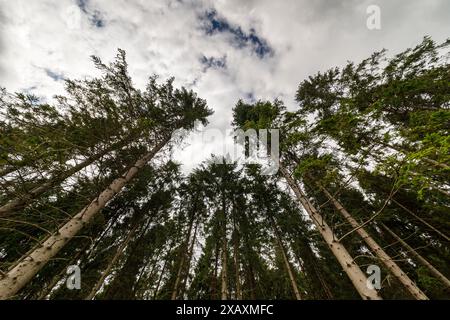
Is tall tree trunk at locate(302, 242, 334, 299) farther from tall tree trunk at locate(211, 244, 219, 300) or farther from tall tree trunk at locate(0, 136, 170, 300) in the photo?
tall tree trunk at locate(0, 136, 170, 300)

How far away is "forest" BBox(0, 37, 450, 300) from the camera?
366cm

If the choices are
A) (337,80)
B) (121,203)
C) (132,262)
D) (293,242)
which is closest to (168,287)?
(132,262)

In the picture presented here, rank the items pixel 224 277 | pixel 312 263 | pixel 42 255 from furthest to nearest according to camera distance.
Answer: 1. pixel 312 263
2. pixel 224 277
3. pixel 42 255

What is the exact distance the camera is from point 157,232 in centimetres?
1141

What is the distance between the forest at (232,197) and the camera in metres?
3.66

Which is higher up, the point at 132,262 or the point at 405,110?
the point at 405,110

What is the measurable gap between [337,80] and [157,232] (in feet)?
48.1

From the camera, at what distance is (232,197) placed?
14.5 metres

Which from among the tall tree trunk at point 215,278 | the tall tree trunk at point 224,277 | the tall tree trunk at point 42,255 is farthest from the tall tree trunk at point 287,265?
the tall tree trunk at point 42,255

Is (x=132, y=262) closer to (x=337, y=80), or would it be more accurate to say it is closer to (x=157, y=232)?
(x=157, y=232)

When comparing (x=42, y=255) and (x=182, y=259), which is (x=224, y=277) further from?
(x=42, y=255)

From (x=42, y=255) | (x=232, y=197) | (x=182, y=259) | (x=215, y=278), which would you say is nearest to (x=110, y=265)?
(x=182, y=259)

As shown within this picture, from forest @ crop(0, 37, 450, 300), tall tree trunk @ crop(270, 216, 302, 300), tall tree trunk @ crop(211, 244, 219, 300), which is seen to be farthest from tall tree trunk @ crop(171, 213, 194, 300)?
tall tree trunk @ crop(270, 216, 302, 300)

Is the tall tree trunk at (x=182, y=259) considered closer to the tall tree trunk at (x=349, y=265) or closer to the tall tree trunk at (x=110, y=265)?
the tall tree trunk at (x=110, y=265)
